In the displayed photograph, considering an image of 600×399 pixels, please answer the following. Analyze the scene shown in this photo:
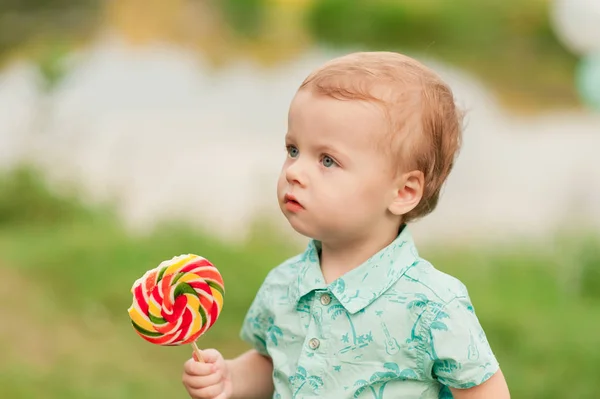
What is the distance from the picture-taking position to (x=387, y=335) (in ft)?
5.61

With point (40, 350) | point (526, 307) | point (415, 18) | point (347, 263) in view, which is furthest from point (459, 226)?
point (347, 263)

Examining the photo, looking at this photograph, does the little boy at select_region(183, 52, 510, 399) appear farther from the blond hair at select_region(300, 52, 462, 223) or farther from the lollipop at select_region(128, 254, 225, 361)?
the lollipop at select_region(128, 254, 225, 361)

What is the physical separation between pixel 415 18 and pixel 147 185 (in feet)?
5.37

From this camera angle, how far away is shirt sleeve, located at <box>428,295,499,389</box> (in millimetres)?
1672

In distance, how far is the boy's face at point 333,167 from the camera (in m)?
1.69

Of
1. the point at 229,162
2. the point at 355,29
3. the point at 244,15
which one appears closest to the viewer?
the point at 229,162

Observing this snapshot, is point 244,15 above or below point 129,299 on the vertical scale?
above

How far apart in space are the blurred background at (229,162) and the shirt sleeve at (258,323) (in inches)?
56.9

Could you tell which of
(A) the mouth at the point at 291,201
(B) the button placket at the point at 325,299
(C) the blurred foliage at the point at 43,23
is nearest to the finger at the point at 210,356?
(B) the button placket at the point at 325,299

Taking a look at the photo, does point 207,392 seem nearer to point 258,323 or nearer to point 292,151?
point 258,323

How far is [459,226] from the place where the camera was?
4.55 metres

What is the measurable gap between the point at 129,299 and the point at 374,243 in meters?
2.22

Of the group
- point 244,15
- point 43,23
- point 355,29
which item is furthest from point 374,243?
point 43,23

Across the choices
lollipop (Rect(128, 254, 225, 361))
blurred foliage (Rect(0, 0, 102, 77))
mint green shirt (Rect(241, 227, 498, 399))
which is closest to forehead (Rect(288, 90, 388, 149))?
mint green shirt (Rect(241, 227, 498, 399))
